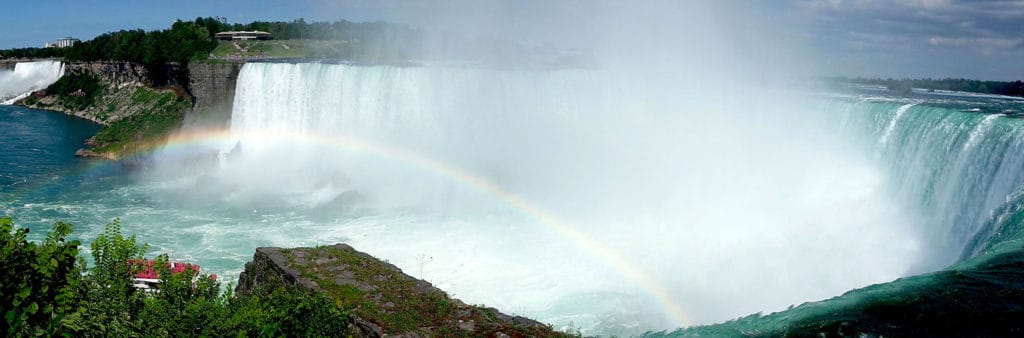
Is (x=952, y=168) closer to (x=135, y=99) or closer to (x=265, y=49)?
(x=135, y=99)

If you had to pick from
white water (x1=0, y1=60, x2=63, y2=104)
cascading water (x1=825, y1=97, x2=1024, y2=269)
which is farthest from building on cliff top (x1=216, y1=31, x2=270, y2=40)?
cascading water (x1=825, y1=97, x2=1024, y2=269)

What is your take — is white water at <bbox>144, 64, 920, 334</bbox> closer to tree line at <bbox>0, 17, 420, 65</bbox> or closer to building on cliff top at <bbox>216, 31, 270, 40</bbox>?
tree line at <bbox>0, 17, 420, 65</bbox>

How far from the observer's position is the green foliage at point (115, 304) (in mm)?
4555

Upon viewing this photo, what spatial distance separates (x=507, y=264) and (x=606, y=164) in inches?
283

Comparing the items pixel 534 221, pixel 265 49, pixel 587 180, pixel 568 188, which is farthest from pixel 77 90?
pixel 534 221

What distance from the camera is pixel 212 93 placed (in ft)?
96.6

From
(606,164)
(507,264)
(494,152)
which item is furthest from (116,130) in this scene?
(507,264)

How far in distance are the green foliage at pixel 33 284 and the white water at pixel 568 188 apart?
642cm

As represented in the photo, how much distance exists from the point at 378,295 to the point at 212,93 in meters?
25.6

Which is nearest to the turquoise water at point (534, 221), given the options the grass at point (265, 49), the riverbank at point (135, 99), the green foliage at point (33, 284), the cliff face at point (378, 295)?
the cliff face at point (378, 295)

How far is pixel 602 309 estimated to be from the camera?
10328 mm

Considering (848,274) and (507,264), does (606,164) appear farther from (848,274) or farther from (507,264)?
(848,274)

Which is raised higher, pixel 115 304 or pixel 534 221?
pixel 534 221

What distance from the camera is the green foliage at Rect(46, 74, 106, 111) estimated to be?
43.9 meters
